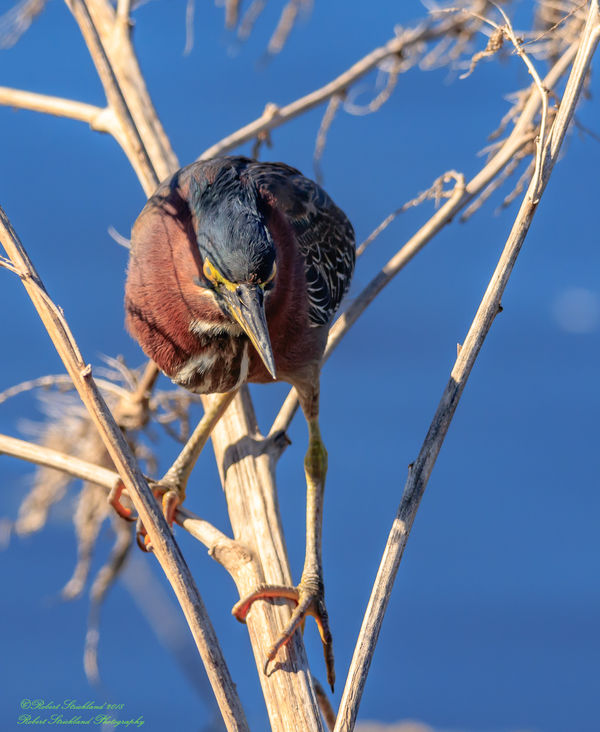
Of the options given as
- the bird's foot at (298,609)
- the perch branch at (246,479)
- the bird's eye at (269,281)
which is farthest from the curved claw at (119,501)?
the bird's eye at (269,281)

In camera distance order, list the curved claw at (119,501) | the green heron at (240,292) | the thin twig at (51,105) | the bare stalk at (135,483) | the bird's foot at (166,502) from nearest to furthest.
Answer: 1. the bare stalk at (135,483)
2. the green heron at (240,292)
3. the curved claw at (119,501)
4. the bird's foot at (166,502)
5. the thin twig at (51,105)

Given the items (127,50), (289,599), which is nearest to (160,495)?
(289,599)

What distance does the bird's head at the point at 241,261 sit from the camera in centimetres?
171

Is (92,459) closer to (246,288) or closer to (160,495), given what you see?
(160,495)

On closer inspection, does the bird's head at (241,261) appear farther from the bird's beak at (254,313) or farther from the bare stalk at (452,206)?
the bare stalk at (452,206)

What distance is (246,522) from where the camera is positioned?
1.84 m

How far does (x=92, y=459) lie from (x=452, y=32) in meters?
1.73

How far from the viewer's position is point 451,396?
1474 mm

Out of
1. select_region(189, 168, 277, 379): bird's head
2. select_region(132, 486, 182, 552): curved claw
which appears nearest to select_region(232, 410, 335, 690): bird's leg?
select_region(132, 486, 182, 552): curved claw

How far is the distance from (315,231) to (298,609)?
1.02 metres

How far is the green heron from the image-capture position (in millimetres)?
1727

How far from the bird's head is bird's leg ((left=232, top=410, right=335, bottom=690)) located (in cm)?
44

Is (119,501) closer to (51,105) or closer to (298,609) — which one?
(298,609)

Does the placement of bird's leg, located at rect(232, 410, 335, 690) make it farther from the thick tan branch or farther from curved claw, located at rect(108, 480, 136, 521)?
curved claw, located at rect(108, 480, 136, 521)
